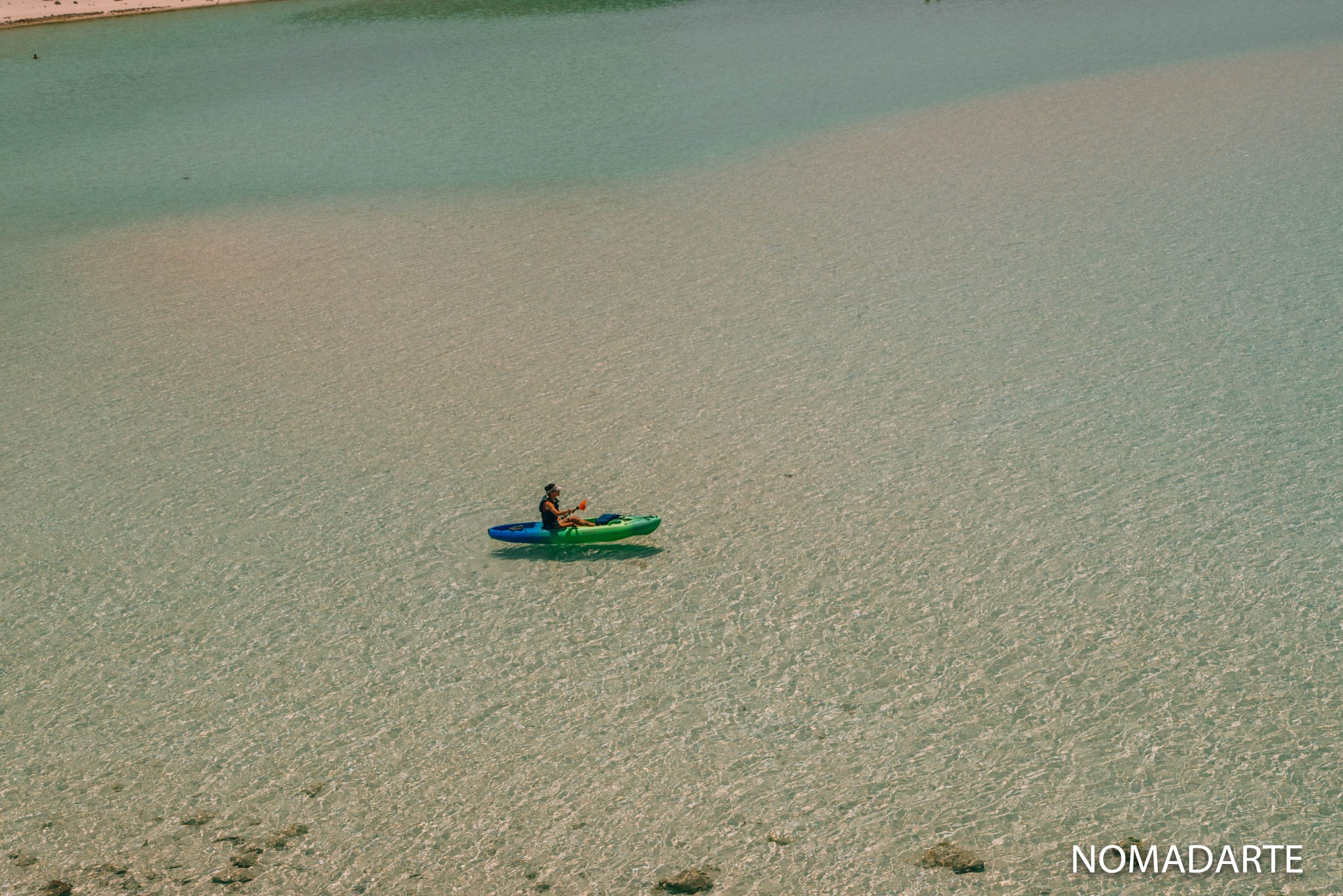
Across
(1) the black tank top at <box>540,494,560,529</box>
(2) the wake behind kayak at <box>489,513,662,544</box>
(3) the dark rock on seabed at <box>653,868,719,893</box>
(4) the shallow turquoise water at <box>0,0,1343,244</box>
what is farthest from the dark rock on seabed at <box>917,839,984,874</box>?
(4) the shallow turquoise water at <box>0,0,1343,244</box>

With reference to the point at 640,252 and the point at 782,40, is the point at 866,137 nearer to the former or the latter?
the point at 640,252

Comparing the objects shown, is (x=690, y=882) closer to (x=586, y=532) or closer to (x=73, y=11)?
(x=586, y=532)

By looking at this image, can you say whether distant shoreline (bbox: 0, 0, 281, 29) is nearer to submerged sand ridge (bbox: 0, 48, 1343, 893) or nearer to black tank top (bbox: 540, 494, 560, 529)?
submerged sand ridge (bbox: 0, 48, 1343, 893)

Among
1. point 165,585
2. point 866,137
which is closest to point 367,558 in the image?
Result: point 165,585

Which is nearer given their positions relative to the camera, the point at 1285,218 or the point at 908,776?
the point at 908,776

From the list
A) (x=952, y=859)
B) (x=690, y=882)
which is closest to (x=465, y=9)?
(x=690, y=882)

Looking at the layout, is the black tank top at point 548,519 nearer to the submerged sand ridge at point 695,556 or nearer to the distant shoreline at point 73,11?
the submerged sand ridge at point 695,556
